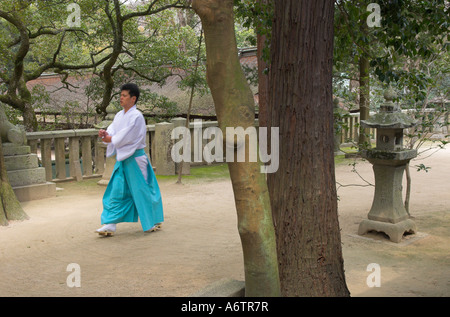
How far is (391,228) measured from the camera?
5941mm

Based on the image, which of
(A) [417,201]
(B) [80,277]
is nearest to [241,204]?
(B) [80,277]

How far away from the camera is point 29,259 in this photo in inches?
212

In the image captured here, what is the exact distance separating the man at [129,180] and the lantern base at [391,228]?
2552 millimetres

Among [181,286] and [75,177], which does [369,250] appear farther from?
[75,177]

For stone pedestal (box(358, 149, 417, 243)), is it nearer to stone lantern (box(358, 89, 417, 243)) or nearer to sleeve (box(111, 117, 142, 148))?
stone lantern (box(358, 89, 417, 243))

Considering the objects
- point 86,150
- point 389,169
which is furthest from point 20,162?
point 389,169

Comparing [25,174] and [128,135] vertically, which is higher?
[128,135]

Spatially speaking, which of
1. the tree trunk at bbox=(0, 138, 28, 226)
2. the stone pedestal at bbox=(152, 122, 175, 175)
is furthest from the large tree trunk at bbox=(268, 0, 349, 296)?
the stone pedestal at bbox=(152, 122, 175, 175)

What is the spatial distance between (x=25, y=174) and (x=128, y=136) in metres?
3.01

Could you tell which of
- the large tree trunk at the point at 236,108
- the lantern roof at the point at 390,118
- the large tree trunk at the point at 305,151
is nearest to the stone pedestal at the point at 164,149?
the lantern roof at the point at 390,118

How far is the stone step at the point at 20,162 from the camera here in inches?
325

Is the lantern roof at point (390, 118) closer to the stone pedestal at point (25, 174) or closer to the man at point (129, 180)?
the man at point (129, 180)

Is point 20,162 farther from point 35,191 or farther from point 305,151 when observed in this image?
point 305,151

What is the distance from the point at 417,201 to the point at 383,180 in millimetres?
2196
